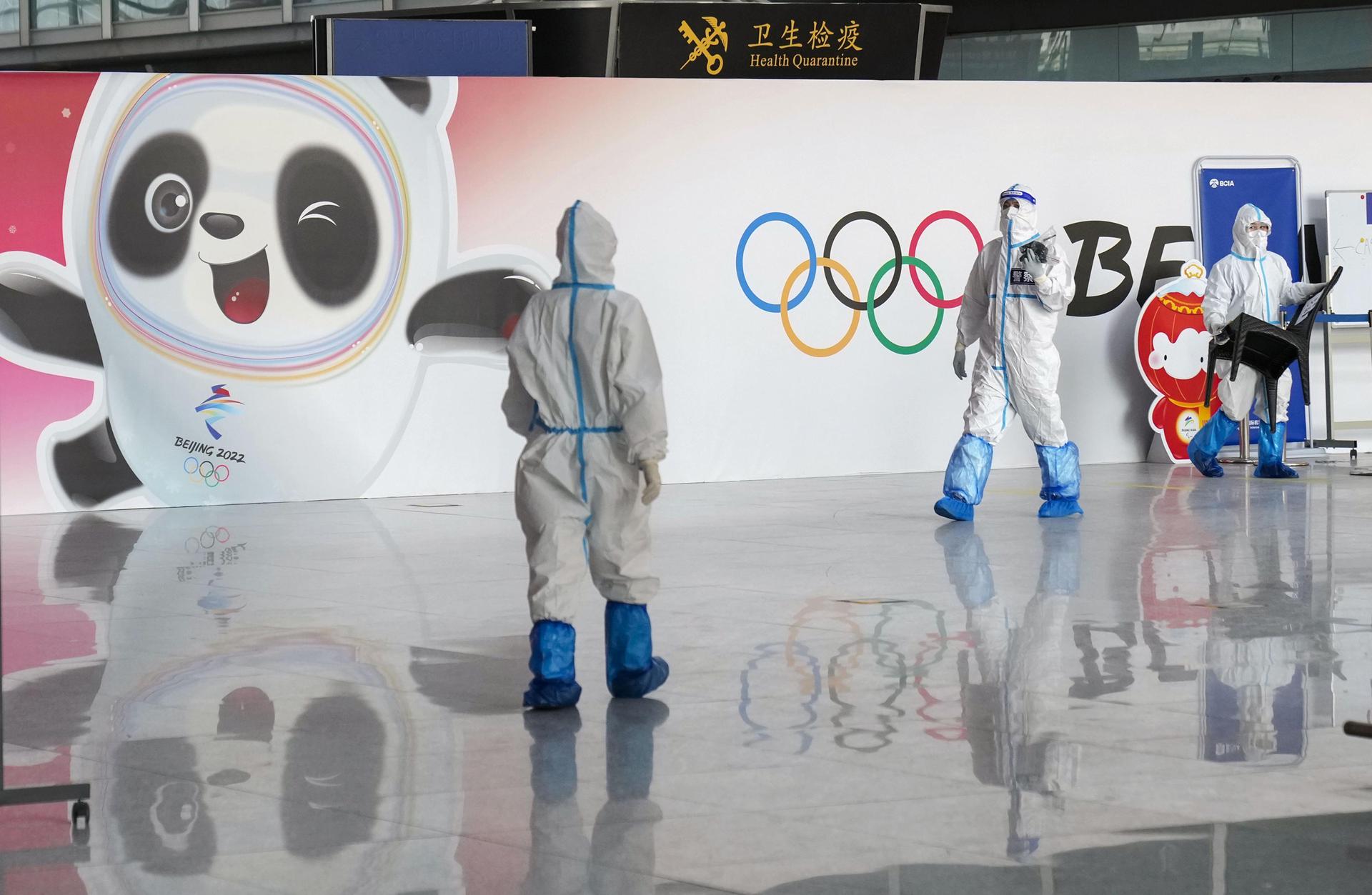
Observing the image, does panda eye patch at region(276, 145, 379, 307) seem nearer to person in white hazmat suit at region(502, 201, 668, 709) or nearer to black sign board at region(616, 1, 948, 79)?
black sign board at region(616, 1, 948, 79)

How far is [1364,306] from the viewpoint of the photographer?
1295 cm

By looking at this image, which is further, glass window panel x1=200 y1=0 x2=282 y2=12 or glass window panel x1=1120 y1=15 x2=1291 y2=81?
glass window panel x1=1120 y1=15 x2=1291 y2=81

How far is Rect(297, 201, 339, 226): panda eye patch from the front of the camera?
36.6 feet

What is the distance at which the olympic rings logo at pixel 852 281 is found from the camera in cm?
1196

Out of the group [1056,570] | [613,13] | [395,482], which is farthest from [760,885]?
[613,13]

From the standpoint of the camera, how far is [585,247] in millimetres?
4656

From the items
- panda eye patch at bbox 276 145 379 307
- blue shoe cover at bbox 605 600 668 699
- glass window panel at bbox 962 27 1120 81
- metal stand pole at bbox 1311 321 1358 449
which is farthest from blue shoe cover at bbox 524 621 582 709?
glass window panel at bbox 962 27 1120 81

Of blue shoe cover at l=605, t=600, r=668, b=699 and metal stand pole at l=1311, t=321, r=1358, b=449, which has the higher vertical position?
metal stand pole at l=1311, t=321, r=1358, b=449

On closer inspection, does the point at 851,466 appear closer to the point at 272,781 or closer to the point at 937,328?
the point at 937,328

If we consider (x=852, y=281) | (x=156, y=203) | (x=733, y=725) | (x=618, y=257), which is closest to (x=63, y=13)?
(x=156, y=203)

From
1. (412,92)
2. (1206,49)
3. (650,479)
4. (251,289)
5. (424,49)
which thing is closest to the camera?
(650,479)

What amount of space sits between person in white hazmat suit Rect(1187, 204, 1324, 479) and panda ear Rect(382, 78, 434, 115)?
578 centimetres

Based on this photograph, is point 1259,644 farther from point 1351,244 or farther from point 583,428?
point 1351,244

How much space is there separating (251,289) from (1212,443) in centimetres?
692
